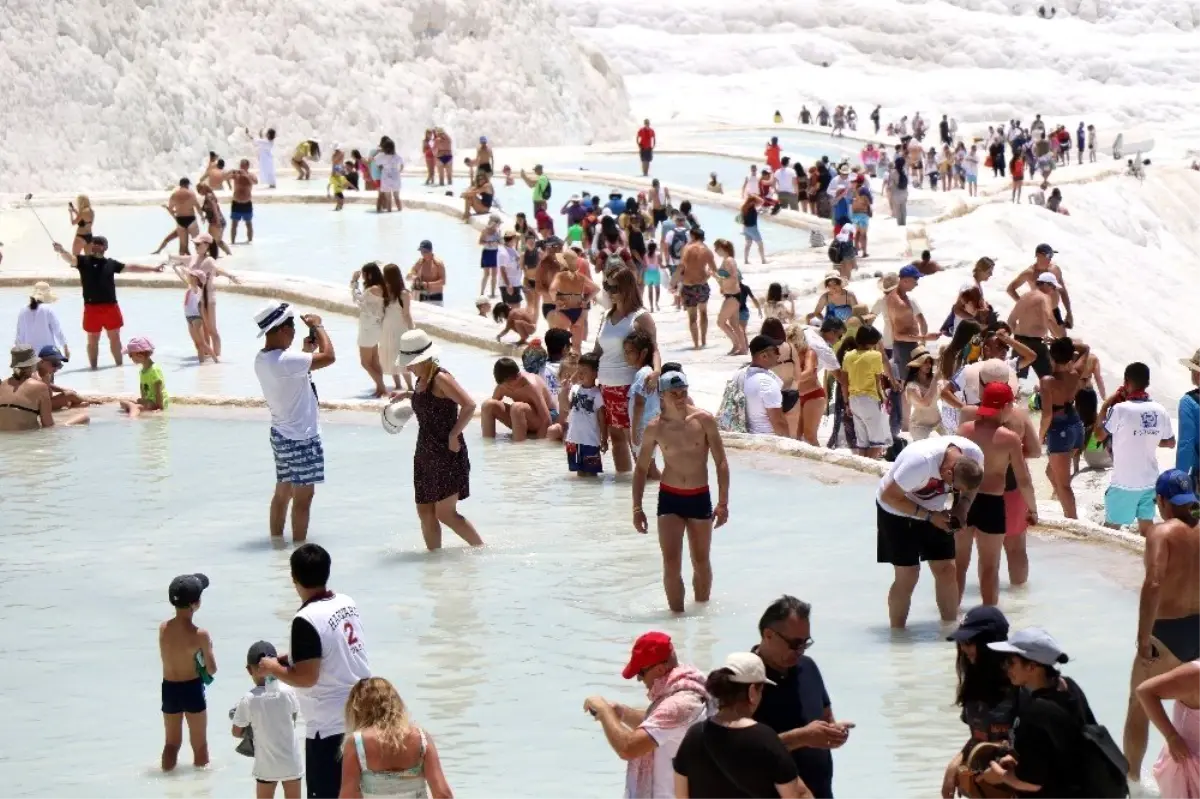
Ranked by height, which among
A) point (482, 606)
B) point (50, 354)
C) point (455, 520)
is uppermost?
point (50, 354)

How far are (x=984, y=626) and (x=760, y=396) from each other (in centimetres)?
766

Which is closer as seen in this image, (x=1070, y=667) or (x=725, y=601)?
(x=1070, y=667)

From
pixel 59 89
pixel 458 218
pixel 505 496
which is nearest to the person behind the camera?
pixel 505 496

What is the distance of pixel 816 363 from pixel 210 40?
3091 centimetres

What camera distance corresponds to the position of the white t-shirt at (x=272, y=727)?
7391 mm

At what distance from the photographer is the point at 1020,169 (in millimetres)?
40406

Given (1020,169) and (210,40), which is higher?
(210,40)

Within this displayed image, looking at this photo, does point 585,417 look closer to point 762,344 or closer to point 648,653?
point 762,344

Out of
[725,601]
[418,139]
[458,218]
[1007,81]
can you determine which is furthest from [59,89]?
[1007,81]

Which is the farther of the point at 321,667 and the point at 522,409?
the point at 522,409

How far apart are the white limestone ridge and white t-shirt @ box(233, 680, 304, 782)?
106 ft

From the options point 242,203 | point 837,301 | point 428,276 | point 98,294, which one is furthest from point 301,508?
point 242,203

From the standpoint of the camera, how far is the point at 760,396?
13969 millimetres

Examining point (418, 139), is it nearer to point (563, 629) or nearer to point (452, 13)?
point (452, 13)
